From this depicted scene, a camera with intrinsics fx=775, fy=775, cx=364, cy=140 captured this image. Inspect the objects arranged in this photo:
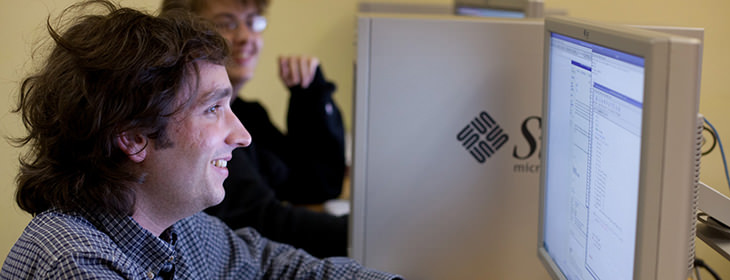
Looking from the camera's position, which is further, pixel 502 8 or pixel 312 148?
pixel 312 148

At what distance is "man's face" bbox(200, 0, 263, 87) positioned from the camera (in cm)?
190

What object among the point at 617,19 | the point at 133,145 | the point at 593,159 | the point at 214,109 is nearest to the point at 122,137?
the point at 133,145

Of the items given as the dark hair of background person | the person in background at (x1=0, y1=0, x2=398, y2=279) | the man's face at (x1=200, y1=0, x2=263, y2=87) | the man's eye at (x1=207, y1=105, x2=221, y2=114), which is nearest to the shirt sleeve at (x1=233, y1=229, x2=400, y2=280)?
the person in background at (x1=0, y1=0, x2=398, y2=279)

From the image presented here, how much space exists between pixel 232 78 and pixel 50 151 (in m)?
0.94

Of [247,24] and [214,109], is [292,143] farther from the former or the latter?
A: [214,109]

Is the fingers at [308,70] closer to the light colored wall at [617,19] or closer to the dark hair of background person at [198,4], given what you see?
the dark hair of background person at [198,4]

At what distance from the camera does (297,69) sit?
78.4 inches

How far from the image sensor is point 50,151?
3.12 feet

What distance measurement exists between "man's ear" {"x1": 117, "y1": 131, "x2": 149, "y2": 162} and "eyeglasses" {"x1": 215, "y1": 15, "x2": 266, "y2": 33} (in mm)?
1021

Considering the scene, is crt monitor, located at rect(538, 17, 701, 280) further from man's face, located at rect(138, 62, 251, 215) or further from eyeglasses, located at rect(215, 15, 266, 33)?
eyeglasses, located at rect(215, 15, 266, 33)

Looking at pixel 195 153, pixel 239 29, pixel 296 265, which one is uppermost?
pixel 239 29

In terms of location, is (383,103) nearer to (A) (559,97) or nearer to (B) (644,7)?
(A) (559,97)

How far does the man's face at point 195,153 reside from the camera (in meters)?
0.95

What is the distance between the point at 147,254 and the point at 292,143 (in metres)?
1.15
